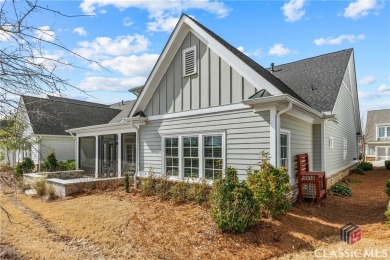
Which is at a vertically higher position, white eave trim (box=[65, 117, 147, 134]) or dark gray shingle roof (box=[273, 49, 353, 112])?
dark gray shingle roof (box=[273, 49, 353, 112])

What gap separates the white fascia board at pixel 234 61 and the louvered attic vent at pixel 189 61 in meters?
0.59

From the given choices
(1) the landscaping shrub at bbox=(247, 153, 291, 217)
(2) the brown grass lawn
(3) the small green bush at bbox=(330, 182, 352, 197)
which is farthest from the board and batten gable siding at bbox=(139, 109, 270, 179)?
(3) the small green bush at bbox=(330, 182, 352, 197)

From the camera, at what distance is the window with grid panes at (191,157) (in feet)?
29.0

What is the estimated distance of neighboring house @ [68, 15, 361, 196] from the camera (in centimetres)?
736

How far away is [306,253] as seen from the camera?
4758 mm

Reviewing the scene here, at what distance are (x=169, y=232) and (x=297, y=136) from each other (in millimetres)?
5663

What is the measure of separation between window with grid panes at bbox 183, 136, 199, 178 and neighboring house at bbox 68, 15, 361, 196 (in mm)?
35

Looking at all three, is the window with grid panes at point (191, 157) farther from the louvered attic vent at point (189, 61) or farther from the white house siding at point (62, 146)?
the white house siding at point (62, 146)

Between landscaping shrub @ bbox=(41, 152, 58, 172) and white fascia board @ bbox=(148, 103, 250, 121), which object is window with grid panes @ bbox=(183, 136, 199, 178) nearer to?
white fascia board @ bbox=(148, 103, 250, 121)

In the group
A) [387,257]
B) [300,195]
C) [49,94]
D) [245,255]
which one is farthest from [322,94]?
[49,94]

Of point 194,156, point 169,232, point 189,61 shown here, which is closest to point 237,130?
point 194,156

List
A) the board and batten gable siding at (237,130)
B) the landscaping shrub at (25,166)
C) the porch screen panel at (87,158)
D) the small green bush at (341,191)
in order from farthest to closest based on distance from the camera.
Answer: the landscaping shrub at (25,166) < the porch screen panel at (87,158) < the small green bush at (341,191) < the board and batten gable siding at (237,130)

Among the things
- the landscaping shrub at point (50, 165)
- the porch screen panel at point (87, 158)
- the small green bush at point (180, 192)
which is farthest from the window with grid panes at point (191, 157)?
the landscaping shrub at point (50, 165)

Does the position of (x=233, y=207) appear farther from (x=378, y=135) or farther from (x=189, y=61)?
(x=378, y=135)
